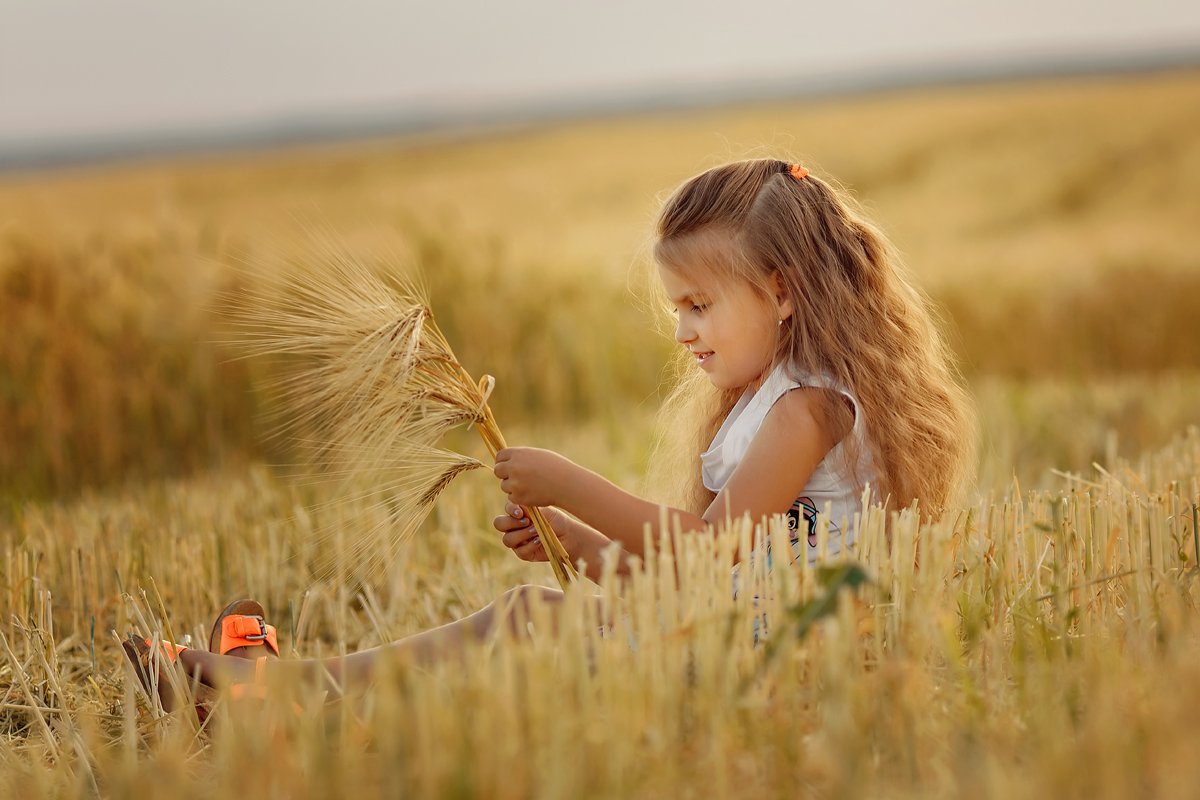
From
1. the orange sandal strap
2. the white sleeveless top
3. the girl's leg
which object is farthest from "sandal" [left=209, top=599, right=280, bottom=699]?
the white sleeveless top

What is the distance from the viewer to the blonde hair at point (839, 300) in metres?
2.77

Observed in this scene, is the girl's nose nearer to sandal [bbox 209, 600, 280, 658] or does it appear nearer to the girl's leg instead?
the girl's leg

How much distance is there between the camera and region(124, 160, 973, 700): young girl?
266 centimetres

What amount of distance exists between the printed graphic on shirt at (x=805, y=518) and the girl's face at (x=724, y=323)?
0.98 ft

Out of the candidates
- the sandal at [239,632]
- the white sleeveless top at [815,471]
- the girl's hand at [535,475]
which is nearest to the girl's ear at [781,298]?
the white sleeveless top at [815,471]

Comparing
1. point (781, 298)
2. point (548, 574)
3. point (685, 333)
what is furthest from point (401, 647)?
point (548, 574)

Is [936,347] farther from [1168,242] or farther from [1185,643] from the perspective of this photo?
[1168,242]

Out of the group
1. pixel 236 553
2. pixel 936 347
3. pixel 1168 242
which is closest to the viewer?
pixel 936 347

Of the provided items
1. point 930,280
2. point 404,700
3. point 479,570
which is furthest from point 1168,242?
point 404,700

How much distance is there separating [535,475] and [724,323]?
59cm

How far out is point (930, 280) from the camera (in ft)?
36.2

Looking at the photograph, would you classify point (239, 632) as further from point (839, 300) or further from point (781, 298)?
point (839, 300)

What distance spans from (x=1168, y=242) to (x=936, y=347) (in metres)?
→ 11.3

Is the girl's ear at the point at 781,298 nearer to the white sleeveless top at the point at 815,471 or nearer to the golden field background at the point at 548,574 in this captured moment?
the white sleeveless top at the point at 815,471
